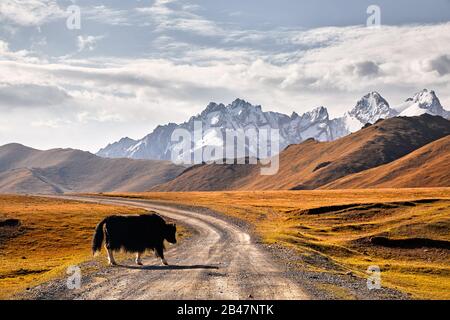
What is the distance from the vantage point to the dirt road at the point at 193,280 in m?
21.4

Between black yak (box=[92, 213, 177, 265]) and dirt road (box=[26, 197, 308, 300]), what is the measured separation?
114 centimetres

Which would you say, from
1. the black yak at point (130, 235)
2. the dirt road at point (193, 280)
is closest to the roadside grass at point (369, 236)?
the dirt road at point (193, 280)

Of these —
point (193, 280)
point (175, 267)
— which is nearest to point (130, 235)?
point (175, 267)

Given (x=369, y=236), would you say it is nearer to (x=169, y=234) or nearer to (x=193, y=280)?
(x=169, y=234)

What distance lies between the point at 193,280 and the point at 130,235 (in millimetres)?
8567

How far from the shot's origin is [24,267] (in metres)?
44.0

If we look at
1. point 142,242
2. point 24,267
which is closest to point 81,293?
point 142,242

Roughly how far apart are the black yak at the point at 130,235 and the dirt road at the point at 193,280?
3.73ft

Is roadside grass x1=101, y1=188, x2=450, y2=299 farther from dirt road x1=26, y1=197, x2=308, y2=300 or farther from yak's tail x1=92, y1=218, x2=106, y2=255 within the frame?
yak's tail x1=92, y1=218, x2=106, y2=255

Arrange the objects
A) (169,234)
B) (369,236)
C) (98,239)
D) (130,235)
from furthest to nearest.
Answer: (369,236), (169,234), (98,239), (130,235)

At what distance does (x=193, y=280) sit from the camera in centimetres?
2516
